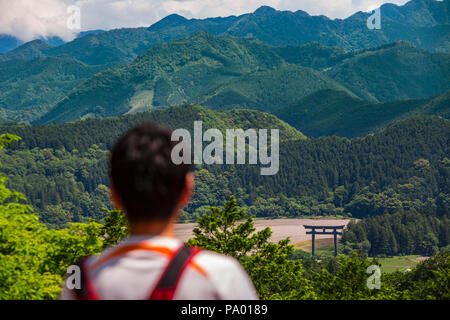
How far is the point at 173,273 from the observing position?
436 cm

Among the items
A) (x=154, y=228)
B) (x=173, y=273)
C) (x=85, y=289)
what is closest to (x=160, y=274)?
(x=173, y=273)

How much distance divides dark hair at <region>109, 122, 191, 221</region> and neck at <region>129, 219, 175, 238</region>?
0.13 ft

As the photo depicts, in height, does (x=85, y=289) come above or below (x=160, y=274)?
below

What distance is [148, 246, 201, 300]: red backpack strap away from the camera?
4.36 m

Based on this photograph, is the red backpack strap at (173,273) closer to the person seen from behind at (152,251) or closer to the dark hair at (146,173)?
the person seen from behind at (152,251)

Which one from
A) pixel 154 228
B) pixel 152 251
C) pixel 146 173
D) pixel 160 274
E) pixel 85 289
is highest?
pixel 146 173

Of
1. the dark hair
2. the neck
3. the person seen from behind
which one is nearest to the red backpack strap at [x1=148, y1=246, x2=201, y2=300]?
the person seen from behind

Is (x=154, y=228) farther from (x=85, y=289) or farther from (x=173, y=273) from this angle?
(x=85, y=289)

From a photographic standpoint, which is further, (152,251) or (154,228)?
(154,228)

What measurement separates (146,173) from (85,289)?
94 centimetres

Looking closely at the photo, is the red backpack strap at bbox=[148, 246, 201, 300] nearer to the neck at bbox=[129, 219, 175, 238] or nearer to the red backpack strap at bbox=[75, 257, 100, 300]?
the neck at bbox=[129, 219, 175, 238]

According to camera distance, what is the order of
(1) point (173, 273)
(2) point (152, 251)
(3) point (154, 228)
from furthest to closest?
(3) point (154, 228) < (2) point (152, 251) < (1) point (173, 273)
